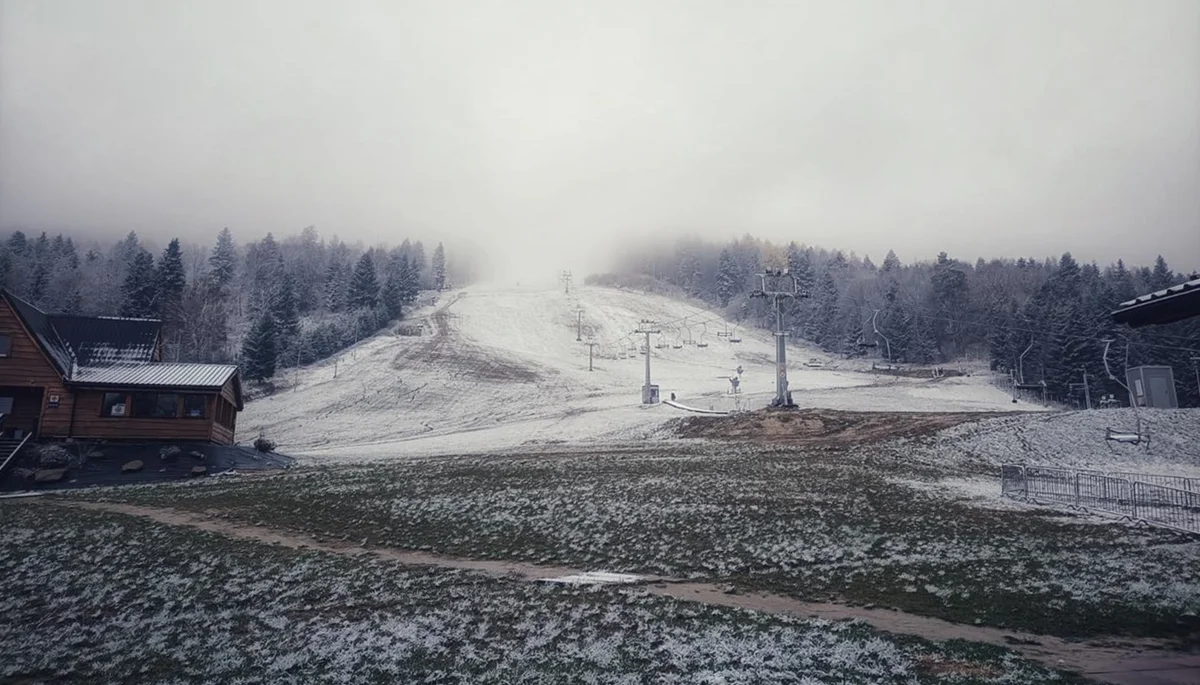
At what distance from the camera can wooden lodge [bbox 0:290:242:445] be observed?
124 ft

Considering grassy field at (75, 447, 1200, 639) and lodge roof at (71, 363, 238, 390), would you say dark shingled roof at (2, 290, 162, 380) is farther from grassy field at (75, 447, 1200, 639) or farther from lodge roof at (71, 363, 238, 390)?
grassy field at (75, 447, 1200, 639)

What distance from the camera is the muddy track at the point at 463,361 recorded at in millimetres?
94875

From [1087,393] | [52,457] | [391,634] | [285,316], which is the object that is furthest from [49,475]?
[1087,393]

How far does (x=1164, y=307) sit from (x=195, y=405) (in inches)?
1810

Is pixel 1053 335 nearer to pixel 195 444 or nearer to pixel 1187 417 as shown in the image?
pixel 1187 417

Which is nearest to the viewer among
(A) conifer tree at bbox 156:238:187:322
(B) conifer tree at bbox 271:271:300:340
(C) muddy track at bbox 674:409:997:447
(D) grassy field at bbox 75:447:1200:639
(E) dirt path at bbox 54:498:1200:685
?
(E) dirt path at bbox 54:498:1200:685

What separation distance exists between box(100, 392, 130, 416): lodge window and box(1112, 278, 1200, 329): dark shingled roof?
47.3 m

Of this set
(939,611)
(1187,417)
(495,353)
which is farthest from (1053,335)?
(939,611)

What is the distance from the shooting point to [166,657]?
11375 millimetres

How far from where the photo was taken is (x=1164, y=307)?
11.2 m

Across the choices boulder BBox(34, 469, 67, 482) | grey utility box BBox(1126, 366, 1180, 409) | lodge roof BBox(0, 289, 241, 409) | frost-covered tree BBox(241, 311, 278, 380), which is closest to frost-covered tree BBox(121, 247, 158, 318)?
frost-covered tree BBox(241, 311, 278, 380)

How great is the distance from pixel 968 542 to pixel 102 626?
1981 cm

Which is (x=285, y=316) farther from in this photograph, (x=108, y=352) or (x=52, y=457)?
(x=52, y=457)

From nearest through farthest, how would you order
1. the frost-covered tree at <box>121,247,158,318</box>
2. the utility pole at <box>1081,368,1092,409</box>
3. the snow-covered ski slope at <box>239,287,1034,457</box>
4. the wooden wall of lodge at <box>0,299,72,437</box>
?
the wooden wall of lodge at <box>0,299,72,437</box> < the snow-covered ski slope at <box>239,287,1034,457</box> < the utility pole at <box>1081,368,1092,409</box> < the frost-covered tree at <box>121,247,158,318</box>
